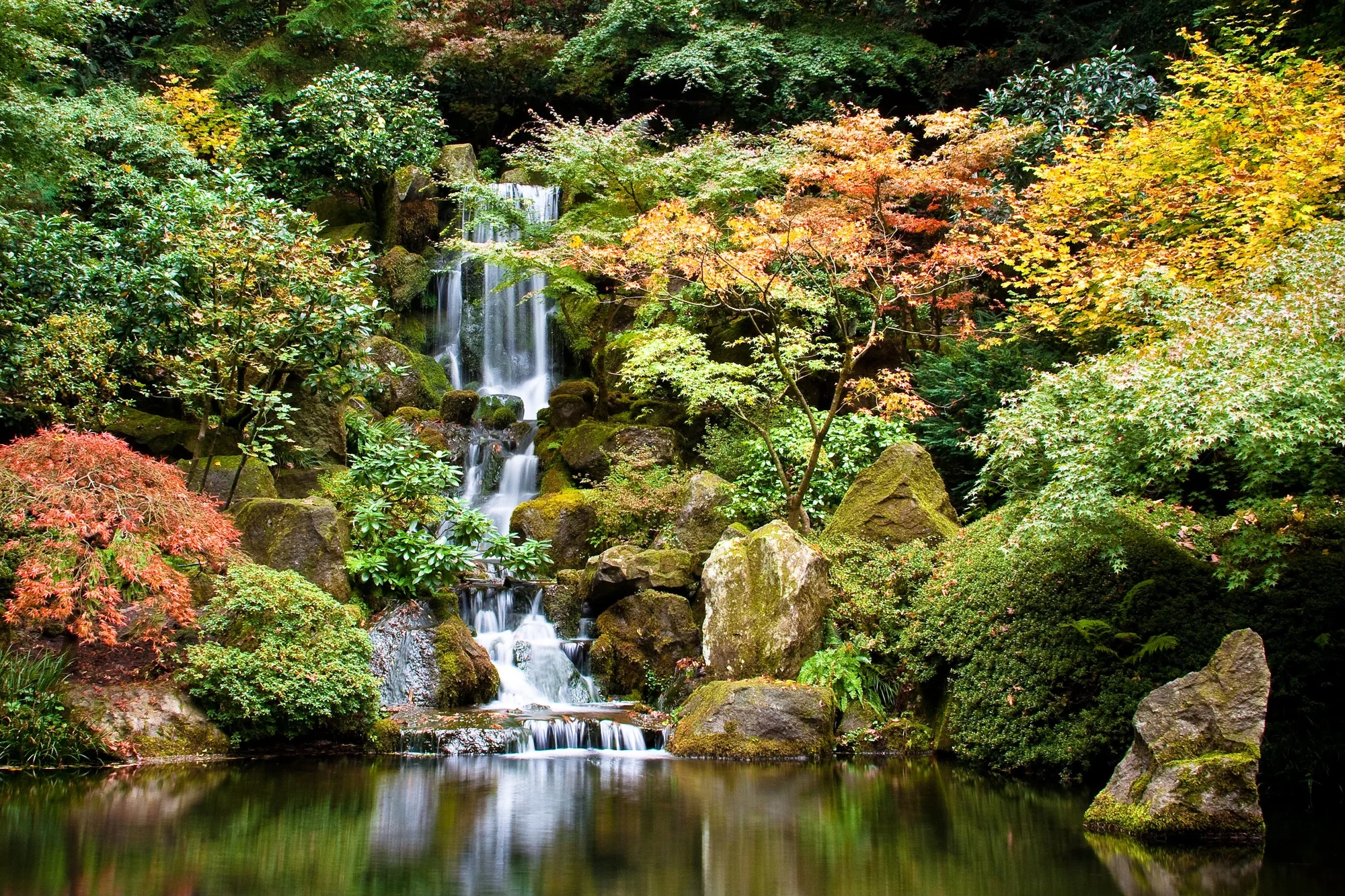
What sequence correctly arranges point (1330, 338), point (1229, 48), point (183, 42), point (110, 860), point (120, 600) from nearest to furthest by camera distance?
point (110, 860), point (1330, 338), point (120, 600), point (1229, 48), point (183, 42)

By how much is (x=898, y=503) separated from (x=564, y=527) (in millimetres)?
5215

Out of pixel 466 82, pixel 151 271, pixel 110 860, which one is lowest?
pixel 110 860

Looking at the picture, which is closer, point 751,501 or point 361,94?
point 751,501

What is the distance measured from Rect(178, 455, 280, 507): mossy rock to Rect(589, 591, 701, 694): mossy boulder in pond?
4779mm

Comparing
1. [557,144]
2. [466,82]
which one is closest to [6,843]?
[557,144]

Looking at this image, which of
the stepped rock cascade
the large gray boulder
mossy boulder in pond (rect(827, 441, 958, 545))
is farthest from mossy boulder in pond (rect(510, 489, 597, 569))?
mossy boulder in pond (rect(827, 441, 958, 545))

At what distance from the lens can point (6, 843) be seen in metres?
6.10

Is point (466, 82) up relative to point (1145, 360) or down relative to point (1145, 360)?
up

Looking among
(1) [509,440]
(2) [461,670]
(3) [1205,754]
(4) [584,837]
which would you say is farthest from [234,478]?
(3) [1205,754]

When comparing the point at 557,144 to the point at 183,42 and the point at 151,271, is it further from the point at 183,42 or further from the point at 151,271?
the point at 183,42

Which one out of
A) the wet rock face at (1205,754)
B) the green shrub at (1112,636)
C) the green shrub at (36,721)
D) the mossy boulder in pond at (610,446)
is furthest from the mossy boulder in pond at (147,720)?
the wet rock face at (1205,754)

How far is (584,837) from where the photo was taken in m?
6.74

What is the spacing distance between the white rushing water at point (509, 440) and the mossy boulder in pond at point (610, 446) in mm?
887

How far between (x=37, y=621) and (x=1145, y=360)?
32.5ft
